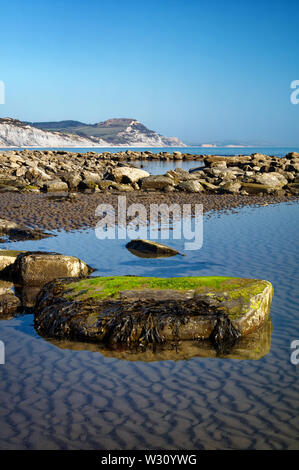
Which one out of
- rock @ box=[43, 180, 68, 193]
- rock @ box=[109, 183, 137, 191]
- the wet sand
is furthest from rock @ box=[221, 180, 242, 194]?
rock @ box=[43, 180, 68, 193]

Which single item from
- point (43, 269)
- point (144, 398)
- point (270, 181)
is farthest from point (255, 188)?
point (144, 398)

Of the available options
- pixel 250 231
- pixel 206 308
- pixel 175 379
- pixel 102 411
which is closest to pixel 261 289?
pixel 206 308

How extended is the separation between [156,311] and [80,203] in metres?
17.2

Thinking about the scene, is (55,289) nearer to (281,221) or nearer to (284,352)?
(284,352)

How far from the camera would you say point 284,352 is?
7.09 metres

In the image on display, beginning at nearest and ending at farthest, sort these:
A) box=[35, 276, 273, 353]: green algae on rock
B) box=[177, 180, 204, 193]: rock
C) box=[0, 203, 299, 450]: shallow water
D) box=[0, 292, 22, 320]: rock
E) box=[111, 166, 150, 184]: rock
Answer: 1. box=[0, 203, 299, 450]: shallow water
2. box=[35, 276, 273, 353]: green algae on rock
3. box=[0, 292, 22, 320]: rock
4. box=[177, 180, 204, 193]: rock
5. box=[111, 166, 150, 184]: rock

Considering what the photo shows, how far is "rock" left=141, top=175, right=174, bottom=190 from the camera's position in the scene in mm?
31766

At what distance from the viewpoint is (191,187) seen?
30953 millimetres

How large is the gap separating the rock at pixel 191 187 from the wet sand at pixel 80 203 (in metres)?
1.05

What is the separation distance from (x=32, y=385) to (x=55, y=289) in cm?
284

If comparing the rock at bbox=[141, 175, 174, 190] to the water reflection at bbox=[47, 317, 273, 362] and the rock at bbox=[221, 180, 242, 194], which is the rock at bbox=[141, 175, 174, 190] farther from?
the water reflection at bbox=[47, 317, 273, 362]

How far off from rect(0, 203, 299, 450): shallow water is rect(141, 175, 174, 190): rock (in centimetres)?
2315

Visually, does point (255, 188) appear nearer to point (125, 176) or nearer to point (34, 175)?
point (125, 176)

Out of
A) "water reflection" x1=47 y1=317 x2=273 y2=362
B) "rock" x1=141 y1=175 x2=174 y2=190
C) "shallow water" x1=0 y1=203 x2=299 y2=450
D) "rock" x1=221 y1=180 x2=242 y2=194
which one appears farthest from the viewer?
"rock" x1=141 y1=175 x2=174 y2=190
